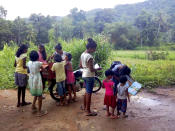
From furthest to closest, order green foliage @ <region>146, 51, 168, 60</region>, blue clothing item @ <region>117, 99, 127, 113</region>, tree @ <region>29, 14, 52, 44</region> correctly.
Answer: tree @ <region>29, 14, 52, 44</region> → green foliage @ <region>146, 51, 168, 60</region> → blue clothing item @ <region>117, 99, 127, 113</region>

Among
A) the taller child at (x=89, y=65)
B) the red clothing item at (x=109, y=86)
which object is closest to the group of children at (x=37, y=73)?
the taller child at (x=89, y=65)

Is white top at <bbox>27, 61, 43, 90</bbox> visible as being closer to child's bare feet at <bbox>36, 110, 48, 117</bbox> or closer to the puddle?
child's bare feet at <bbox>36, 110, 48, 117</bbox>

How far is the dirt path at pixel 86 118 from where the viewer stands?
3238 millimetres

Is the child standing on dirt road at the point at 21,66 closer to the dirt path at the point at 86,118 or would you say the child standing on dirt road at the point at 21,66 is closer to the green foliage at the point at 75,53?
the dirt path at the point at 86,118

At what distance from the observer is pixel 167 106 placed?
4418 millimetres

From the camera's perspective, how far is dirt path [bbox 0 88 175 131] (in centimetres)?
324

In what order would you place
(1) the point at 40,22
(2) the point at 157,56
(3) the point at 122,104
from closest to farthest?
(3) the point at 122,104
(2) the point at 157,56
(1) the point at 40,22

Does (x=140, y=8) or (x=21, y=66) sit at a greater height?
(x=140, y=8)

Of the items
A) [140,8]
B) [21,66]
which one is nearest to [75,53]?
Result: [21,66]

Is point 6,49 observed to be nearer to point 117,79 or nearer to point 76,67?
point 76,67

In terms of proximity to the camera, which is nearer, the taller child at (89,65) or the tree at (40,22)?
the taller child at (89,65)

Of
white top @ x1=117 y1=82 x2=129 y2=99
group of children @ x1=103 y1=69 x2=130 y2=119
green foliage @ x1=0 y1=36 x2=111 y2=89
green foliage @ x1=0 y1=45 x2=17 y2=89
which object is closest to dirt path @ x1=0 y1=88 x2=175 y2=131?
group of children @ x1=103 y1=69 x2=130 y2=119

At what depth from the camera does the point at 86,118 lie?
11.8 feet

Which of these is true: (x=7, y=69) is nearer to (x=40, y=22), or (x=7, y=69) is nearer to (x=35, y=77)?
(x=35, y=77)
